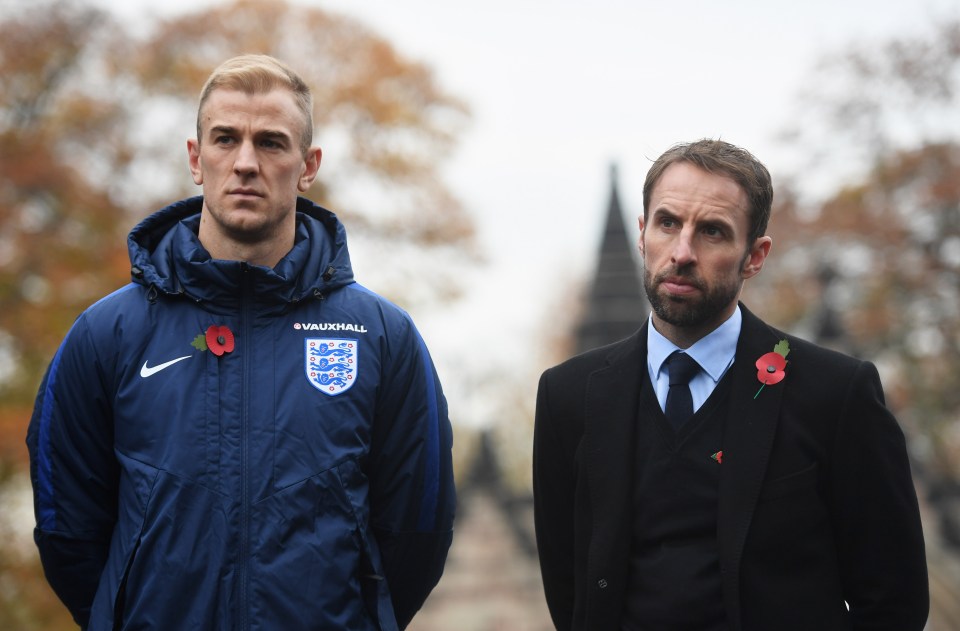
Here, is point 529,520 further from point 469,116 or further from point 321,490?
point 321,490

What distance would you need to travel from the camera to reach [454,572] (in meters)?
20.5

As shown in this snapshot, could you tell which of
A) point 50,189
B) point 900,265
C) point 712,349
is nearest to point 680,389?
point 712,349

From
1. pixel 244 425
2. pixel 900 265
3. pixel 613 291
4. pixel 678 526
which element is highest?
pixel 900 265

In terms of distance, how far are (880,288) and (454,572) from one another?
28.7 ft

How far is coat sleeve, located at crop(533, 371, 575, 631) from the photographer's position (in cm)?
402

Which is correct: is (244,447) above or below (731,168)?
below

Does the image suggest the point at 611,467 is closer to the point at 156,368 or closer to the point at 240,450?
the point at 240,450

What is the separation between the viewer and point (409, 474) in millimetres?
3785

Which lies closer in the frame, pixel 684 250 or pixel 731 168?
pixel 684 250

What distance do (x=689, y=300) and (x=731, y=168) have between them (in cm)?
40

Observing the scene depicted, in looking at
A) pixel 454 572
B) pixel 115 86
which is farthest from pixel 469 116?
pixel 454 572

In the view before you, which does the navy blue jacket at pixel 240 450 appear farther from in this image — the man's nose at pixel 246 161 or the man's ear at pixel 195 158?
the man's nose at pixel 246 161

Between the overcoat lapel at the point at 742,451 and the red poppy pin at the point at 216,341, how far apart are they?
143cm

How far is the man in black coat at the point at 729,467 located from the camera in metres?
3.50
